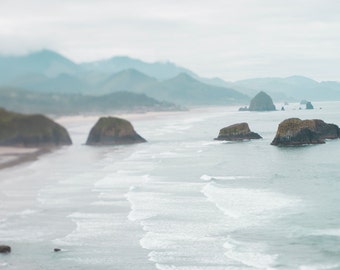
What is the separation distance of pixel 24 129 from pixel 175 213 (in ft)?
201

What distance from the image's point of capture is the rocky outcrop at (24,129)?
95.4 meters

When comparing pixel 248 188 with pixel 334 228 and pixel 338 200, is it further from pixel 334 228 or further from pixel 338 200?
pixel 334 228

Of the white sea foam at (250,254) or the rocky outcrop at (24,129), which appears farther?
the rocky outcrop at (24,129)

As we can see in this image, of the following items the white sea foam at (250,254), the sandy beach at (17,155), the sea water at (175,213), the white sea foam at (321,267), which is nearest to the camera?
the white sea foam at (321,267)

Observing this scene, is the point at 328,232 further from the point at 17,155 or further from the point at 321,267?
the point at 17,155

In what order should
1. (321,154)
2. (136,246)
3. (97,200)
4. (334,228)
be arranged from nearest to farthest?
(136,246) < (334,228) < (97,200) < (321,154)

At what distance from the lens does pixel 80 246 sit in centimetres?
3250

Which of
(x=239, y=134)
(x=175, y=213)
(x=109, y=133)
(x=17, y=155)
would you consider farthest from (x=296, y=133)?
(x=175, y=213)

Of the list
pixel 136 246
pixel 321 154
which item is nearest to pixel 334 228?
pixel 136 246

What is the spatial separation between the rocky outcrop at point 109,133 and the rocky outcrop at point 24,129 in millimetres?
7488

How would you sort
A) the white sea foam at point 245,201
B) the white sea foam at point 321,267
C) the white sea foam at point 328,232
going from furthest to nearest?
the white sea foam at point 245,201
the white sea foam at point 328,232
the white sea foam at point 321,267

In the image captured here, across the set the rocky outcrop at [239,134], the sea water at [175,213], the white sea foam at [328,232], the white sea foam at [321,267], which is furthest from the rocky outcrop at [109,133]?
the white sea foam at [321,267]

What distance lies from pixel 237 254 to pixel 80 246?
28.2ft

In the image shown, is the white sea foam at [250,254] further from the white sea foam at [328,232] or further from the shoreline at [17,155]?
the shoreline at [17,155]
